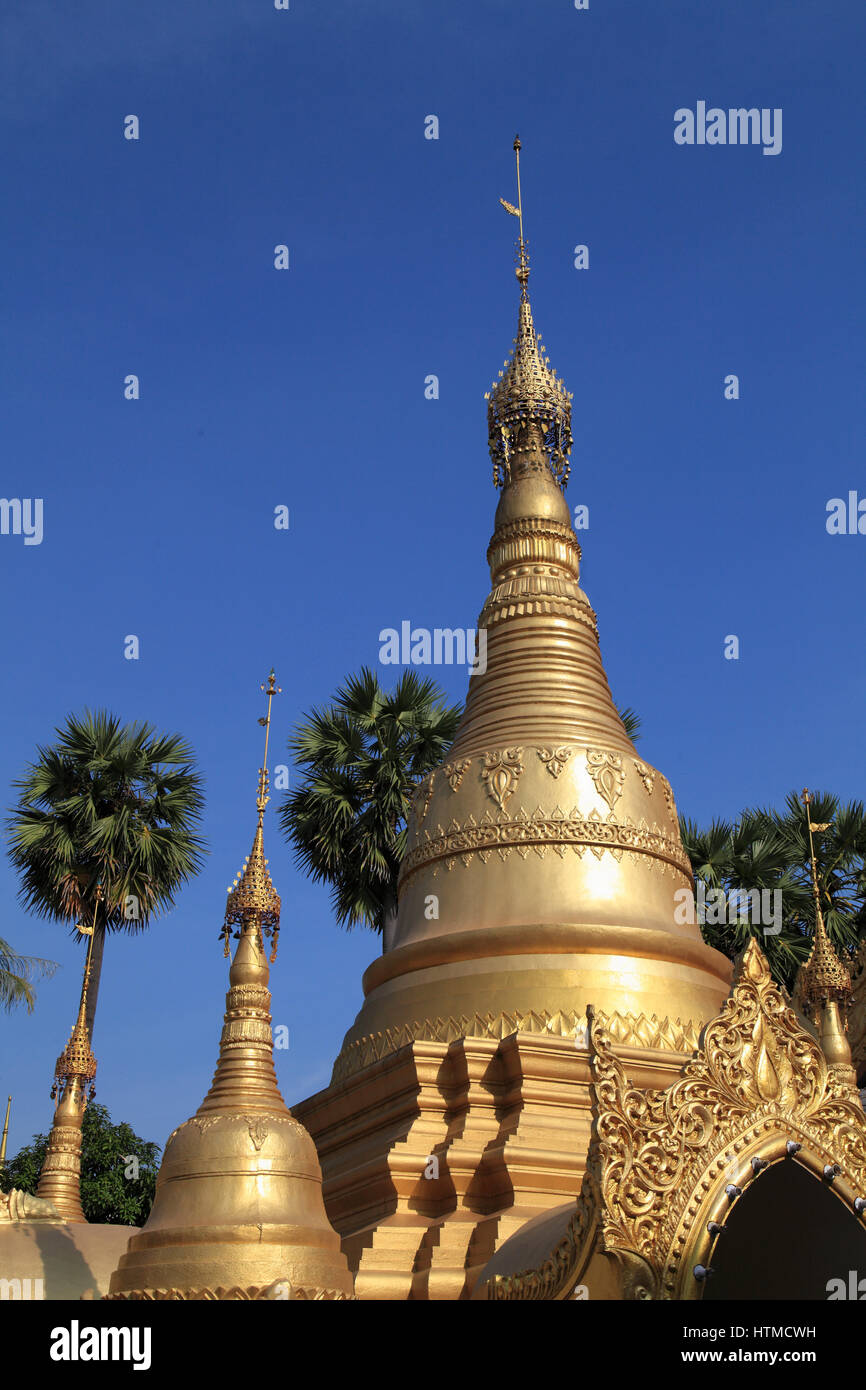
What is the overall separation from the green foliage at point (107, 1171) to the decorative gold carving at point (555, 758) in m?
14.7

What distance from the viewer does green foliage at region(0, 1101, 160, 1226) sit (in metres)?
26.6

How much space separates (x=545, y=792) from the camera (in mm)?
16328

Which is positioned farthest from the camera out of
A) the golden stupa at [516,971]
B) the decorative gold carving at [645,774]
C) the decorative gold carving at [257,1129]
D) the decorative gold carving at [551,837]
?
the decorative gold carving at [645,774]

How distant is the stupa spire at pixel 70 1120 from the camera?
1798cm

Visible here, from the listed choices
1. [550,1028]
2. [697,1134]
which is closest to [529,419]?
[550,1028]

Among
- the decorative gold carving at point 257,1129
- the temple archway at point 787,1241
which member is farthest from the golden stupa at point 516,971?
the decorative gold carving at point 257,1129

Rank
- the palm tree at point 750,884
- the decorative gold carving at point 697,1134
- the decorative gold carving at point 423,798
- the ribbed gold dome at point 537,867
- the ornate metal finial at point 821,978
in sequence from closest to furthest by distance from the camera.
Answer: the decorative gold carving at point 697,1134, the ribbed gold dome at point 537,867, the ornate metal finial at point 821,978, the decorative gold carving at point 423,798, the palm tree at point 750,884

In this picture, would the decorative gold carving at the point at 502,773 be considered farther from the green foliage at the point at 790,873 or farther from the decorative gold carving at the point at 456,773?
the green foliage at the point at 790,873

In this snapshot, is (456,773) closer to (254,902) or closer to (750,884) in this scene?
(254,902)

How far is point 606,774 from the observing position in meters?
16.5

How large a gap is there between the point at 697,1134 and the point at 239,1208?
3636 millimetres

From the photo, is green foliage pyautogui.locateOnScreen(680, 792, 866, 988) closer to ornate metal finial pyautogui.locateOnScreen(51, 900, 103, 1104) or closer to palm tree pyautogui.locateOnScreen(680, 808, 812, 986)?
palm tree pyautogui.locateOnScreen(680, 808, 812, 986)

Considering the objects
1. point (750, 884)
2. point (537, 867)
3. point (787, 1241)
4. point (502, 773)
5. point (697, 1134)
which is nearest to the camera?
point (697, 1134)

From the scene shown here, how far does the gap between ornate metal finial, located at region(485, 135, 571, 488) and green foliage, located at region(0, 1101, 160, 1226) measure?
15.7 meters
